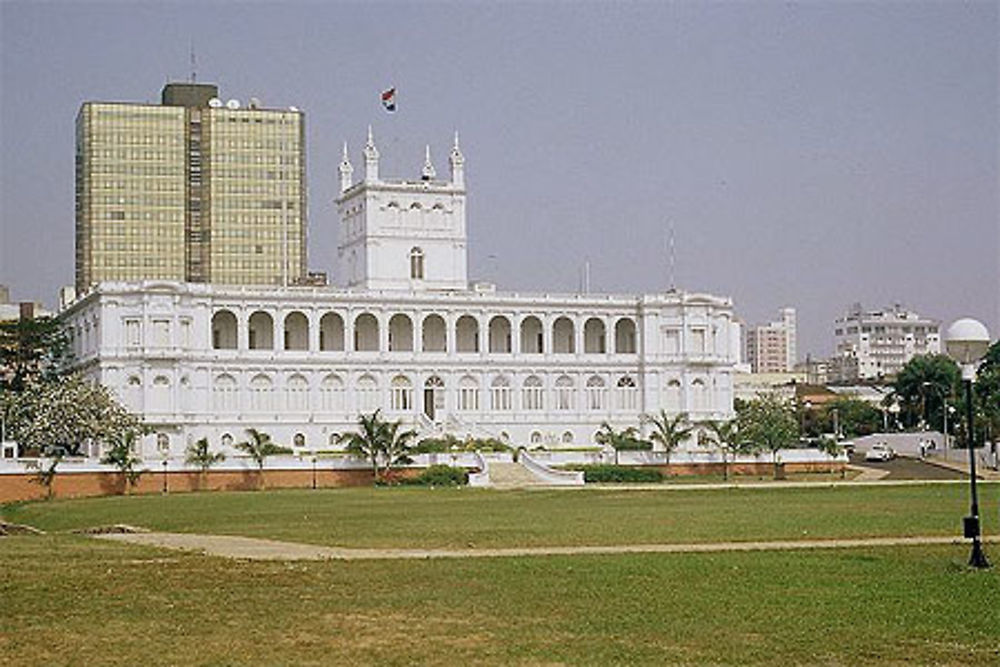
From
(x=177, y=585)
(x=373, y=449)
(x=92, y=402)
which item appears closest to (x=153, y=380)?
(x=92, y=402)

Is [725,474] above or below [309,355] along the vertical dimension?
below

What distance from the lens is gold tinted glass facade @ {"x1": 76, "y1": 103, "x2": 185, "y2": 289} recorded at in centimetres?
16562

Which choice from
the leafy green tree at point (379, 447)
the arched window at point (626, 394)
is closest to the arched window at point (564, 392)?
the arched window at point (626, 394)

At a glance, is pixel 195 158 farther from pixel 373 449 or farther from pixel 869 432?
pixel 373 449

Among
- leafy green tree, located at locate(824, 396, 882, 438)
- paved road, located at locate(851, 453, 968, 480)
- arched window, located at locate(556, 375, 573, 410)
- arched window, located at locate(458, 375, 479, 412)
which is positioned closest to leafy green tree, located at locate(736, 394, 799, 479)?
paved road, located at locate(851, 453, 968, 480)

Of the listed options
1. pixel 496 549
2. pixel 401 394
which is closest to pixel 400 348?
pixel 401 394

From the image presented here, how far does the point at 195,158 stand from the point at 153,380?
230 feet

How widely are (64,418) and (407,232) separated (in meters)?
33.9

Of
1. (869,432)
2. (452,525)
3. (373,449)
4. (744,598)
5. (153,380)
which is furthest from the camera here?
(869,432)

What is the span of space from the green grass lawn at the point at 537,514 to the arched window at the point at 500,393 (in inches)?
1495

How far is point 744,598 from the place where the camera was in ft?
76.3

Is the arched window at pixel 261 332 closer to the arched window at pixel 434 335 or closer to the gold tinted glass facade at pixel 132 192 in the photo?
the arched window at pixel 434 335

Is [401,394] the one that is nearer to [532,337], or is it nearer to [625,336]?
[532,337]

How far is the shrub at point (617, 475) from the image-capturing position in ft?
276
